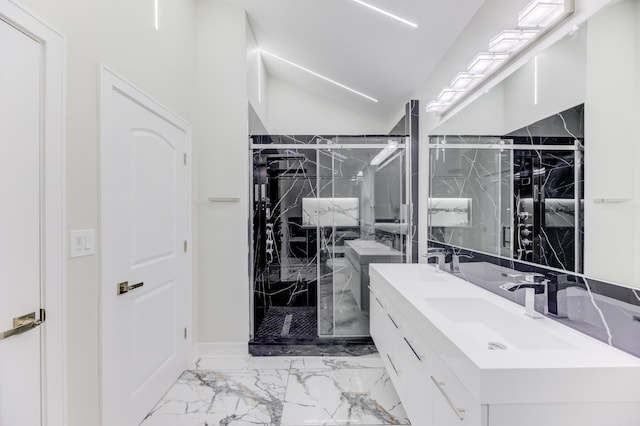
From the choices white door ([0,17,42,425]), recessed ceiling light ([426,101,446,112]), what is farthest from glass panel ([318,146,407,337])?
white door ([0,17,42,425])

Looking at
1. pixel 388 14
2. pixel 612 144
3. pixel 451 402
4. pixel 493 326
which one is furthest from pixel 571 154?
pixel 388 14

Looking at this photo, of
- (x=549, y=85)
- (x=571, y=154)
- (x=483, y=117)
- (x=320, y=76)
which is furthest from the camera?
(x=320, y=76)

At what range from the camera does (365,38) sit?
8.38 ft

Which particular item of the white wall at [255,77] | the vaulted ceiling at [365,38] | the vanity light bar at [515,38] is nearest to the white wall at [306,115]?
the white wall at [255,77]

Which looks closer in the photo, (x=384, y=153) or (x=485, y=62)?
(x=485, y=62)

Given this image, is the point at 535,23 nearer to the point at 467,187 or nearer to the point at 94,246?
the point at 467,187

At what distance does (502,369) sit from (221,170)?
8.21ft

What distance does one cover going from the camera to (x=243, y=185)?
2.71 m

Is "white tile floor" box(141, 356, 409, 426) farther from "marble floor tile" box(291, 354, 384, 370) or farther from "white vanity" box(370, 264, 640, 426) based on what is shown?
"white vanity" box(370, 264, 640, 426)

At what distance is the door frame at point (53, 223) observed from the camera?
1.17 m

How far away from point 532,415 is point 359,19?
8.64 feet

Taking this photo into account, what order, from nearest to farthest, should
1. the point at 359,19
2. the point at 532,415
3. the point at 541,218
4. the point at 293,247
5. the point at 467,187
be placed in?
the point at 532,415 < the point at 541,218 < the point at 467,187 < the point at 359,19 < the point at 293,247

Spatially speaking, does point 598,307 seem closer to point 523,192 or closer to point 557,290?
point 557,290

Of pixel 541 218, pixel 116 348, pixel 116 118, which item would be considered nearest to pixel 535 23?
pixel 541 218
